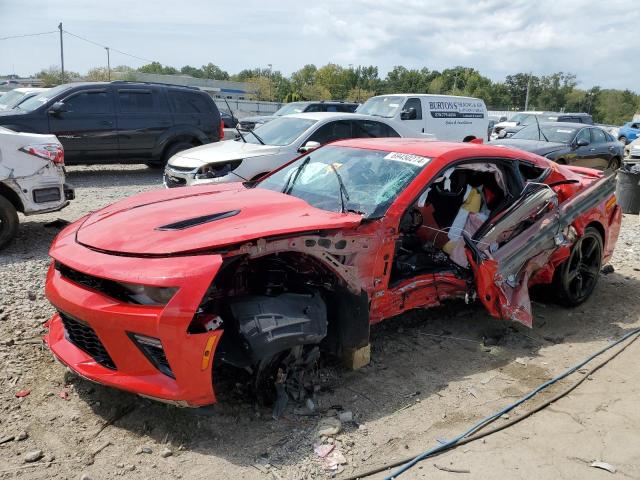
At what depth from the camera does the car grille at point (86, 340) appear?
2904 mm

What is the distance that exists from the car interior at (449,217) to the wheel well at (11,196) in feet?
14.2

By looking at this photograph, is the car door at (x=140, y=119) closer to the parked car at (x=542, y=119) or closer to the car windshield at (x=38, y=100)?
the car windshield at (x=38, y=100)

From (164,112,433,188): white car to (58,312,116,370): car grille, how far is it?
4777 mm

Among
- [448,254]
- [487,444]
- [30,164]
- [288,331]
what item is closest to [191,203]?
[288,331]

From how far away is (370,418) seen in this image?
10.5 ft

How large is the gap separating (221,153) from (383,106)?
5.87m

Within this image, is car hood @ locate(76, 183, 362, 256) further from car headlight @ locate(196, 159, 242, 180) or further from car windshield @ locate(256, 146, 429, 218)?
car headlight @ locate(196, 159, 242, 180)

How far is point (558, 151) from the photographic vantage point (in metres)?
11.8

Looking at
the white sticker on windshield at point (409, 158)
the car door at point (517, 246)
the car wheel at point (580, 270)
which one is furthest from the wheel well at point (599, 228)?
the white sticker on windshield at point (409, 158)

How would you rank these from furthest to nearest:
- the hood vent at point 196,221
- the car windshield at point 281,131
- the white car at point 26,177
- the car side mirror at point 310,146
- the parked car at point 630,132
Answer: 1. the parked car at point 630,132
2. the car windshield at point 281,131
3. the white car at point 26,177
4. the car side mirror at point 310,146
5. the hood vent at point 196,221

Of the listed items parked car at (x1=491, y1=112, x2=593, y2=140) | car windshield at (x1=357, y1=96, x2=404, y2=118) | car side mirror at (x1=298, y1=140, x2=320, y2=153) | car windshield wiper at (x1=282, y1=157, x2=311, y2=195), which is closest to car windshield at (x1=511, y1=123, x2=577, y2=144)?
→ parked car at (x1=491, y1=112, x2=593, y2=140)

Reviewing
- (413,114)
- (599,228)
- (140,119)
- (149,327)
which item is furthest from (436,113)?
(149,327)

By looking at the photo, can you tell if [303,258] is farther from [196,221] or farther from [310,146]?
[310,146]

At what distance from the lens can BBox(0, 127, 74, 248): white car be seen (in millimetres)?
5891
